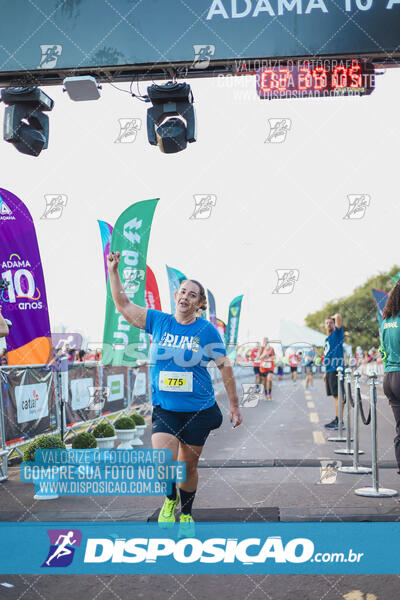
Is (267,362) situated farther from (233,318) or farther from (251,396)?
(233,318)

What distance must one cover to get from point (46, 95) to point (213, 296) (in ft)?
65.7

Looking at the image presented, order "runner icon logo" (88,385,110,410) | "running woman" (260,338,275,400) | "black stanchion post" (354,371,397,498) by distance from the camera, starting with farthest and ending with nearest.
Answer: "running woman" (260,338,275,400)
"runner icon logo" (88,385,110,410)
"black stanchion post" (354,371,397,498)

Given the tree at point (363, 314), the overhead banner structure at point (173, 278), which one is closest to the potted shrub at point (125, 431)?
the overhead banner structure at point (173, 278)

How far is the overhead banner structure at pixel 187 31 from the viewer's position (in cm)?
721

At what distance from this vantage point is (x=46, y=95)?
8.29 meters

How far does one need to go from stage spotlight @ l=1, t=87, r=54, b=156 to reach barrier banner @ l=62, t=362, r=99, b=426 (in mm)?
3365

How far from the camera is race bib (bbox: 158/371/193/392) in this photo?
4754 mm

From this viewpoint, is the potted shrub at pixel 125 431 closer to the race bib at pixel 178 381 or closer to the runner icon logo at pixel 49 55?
the race bib at pixel 178 381

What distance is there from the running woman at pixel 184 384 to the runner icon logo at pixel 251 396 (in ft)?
45.5

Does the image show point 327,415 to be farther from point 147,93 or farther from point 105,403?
point 147,93

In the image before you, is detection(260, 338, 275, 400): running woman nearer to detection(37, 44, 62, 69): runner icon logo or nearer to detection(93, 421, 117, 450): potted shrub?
detection(93, 421, 117, 450): potted shrub

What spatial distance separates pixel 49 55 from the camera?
7719 mm

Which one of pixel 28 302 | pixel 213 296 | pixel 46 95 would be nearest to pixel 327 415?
pixel 28 302

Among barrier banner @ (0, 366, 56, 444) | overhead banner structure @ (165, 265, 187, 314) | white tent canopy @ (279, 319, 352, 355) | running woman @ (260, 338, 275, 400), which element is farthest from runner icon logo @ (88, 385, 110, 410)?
white tent canopy @ (279, 319, 352, 355)
